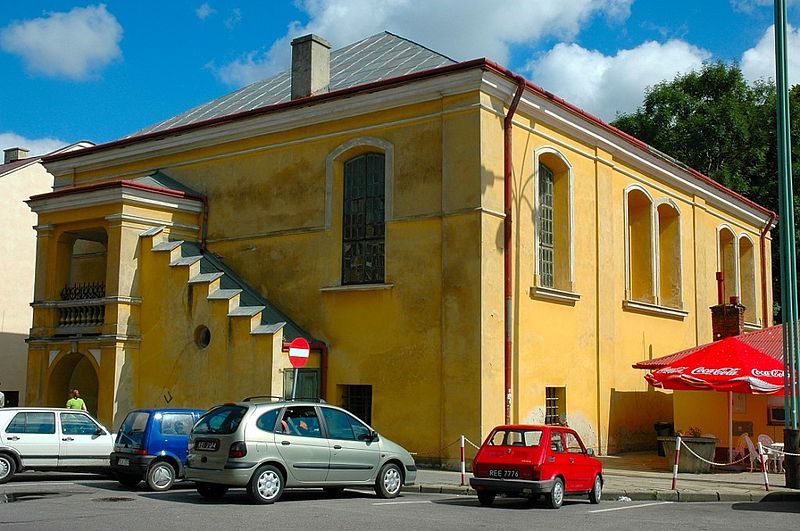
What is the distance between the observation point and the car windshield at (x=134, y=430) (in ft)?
50.2

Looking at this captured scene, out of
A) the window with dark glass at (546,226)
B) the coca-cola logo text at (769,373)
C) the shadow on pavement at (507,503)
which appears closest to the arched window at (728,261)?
the window with dark glass at (546,226)

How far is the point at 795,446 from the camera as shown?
17.0m

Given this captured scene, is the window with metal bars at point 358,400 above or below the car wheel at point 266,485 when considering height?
above

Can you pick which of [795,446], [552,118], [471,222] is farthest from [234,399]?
[795,446]

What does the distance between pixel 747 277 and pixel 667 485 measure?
68.7 feet

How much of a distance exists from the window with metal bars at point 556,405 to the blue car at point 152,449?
945cm

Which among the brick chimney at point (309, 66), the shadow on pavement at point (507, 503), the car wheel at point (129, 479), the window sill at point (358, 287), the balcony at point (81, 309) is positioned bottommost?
the shadow on pavement at point (507, 503)

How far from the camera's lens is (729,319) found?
24406mm

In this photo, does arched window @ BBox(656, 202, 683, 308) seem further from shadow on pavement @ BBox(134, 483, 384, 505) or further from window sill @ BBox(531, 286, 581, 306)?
shadow on pavement @ BBox(134, 483, 384, 505)

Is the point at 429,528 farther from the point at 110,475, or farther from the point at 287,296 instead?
the point at 287,296

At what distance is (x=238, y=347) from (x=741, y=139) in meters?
29.0

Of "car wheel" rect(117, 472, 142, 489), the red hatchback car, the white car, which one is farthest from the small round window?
the red hatchback car

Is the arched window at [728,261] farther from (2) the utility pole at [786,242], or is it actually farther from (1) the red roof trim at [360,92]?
(2) the utility pole at [786,242]

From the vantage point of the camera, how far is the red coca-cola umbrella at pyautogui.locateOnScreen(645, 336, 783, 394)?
1925 centimetres
